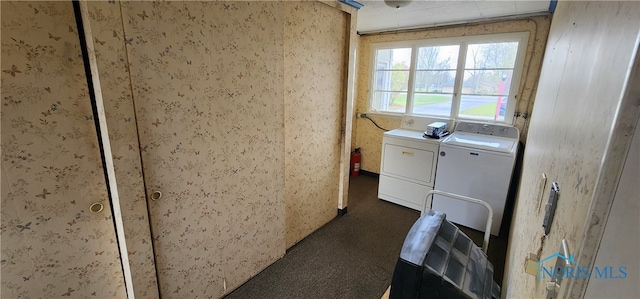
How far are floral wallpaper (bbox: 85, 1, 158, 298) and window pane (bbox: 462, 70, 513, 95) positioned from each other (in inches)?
134

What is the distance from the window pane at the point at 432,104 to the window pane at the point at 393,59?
471 millimetres

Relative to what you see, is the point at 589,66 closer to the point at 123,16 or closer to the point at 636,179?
the point at 636,179

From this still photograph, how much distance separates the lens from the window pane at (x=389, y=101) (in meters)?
3.82

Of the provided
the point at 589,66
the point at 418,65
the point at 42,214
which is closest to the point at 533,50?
the point at 418,65

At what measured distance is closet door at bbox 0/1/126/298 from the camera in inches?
40.3

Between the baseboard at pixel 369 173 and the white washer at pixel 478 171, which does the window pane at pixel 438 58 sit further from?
the baseboard at pixel 369 173

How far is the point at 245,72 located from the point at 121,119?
2.41 feet

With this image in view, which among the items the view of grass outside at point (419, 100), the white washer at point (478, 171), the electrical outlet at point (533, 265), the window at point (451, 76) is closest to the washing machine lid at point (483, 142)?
the white washer at point (478, 171)

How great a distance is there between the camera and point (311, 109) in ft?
7.70

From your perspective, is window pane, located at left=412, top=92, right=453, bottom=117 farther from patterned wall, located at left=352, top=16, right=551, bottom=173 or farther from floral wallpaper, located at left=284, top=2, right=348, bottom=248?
floral wallpaper, located at left=284, top=2, right=348, bottom=248

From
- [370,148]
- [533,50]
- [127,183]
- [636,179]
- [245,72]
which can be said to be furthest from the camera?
→ [370,148]

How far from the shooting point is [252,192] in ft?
6.17

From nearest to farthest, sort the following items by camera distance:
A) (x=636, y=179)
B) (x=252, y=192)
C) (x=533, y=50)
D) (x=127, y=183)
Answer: (x=636, y=179) → (x=127, y=183) → (x=252, y=192) → (x=533, y=50)

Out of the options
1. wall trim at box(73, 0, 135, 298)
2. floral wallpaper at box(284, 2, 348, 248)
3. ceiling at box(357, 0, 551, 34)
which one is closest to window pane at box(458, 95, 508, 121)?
ceiling at box(357, 0, 551, 34)
